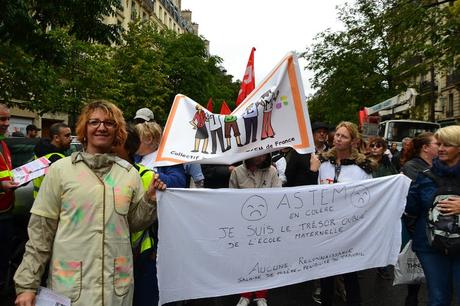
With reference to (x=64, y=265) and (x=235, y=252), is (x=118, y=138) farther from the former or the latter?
(x=235, y=252)

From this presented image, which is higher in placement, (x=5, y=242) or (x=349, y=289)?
(x=5, y=242)

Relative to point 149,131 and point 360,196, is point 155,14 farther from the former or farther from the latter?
point 360,196

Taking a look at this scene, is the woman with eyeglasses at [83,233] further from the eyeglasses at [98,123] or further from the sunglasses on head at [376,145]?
the sunglasses on head at [376,145]

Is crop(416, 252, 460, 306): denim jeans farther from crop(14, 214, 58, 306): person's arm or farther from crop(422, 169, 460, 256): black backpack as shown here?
crop(14, 214, 58, 306): person's arm

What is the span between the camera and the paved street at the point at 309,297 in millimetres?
5125

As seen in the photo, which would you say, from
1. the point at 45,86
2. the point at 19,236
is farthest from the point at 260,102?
the point at 45,86

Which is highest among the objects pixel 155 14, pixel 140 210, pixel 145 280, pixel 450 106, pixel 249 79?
pixel 155 14

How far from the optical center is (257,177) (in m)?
4.50

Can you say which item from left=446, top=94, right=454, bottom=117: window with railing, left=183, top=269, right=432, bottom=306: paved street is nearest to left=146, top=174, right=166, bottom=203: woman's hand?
left=183, top=269, right=432, bottom=306: paved street

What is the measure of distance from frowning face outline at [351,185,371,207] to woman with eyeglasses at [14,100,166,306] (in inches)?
93.1

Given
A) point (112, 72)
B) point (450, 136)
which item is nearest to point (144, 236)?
point (450, 136)

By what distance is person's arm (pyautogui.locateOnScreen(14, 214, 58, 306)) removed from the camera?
2.44 metres

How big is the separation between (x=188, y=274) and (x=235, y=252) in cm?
42

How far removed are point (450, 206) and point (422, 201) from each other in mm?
324
